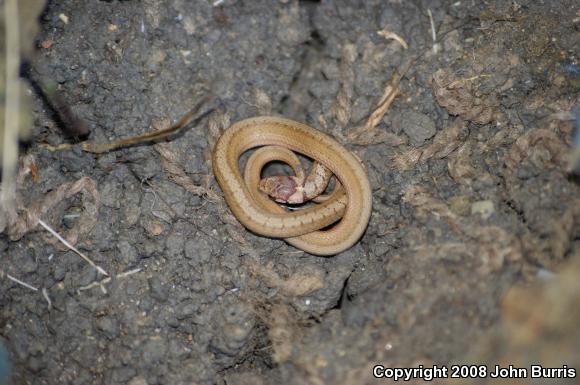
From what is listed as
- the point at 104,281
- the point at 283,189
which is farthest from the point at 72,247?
the point at 283,189

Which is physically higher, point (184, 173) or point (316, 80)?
point (316, 80)

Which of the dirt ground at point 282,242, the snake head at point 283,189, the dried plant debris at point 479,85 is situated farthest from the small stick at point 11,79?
the dried plant debris at point 479,85

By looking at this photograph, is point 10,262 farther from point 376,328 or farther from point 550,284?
point 550,284

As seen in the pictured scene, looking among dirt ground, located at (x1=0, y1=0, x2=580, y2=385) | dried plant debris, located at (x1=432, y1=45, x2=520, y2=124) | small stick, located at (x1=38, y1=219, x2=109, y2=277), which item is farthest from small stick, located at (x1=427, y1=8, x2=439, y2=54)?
small stick, located at (x1=38, y1=219, x2=109, y2=277)

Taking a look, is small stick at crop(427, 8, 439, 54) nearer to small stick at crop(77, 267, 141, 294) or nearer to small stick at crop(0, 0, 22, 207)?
small stick at crop(77, 267, 141, 294)

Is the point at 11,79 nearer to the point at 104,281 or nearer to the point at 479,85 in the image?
the point at 104,281

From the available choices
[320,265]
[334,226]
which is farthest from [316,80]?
[320,265]
